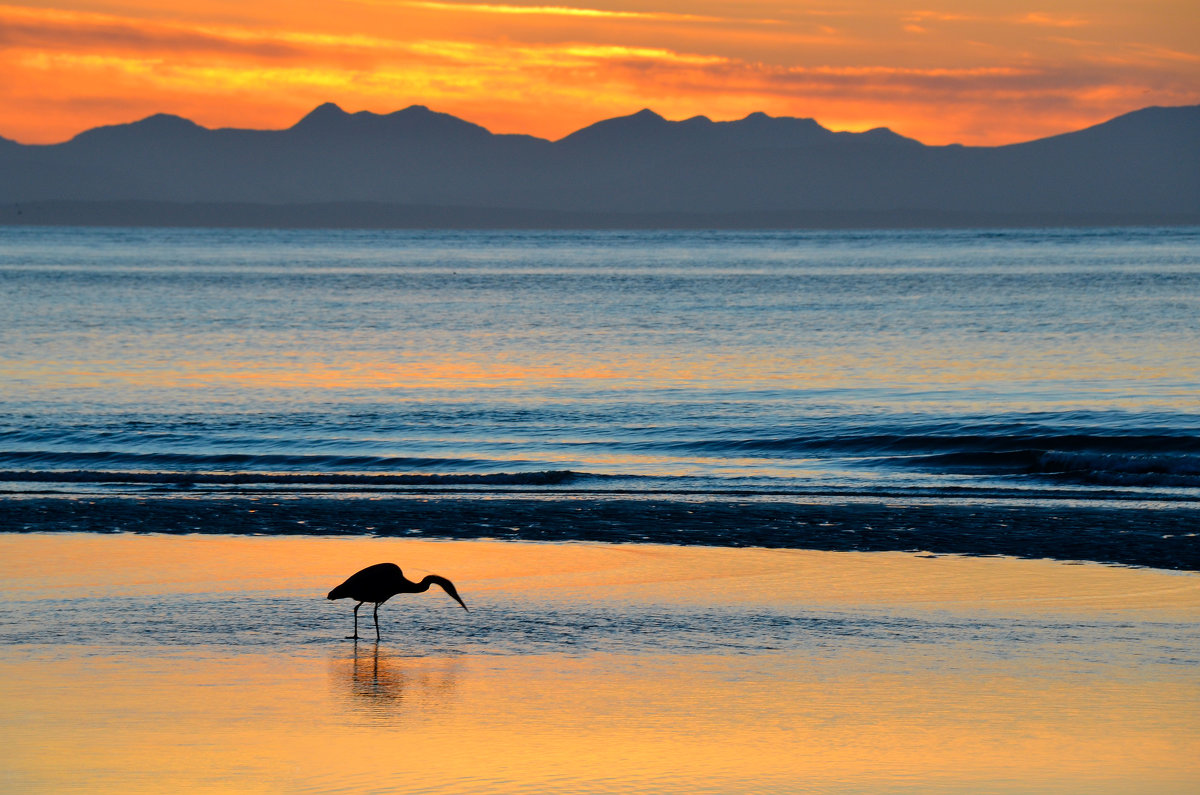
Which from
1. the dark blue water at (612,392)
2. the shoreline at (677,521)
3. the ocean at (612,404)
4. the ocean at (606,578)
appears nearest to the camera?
the ocean at (606,578)

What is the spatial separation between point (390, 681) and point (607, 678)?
131cm

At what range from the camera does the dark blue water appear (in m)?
21.3

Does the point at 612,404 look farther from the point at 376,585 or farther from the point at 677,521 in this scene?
the point at 376,585

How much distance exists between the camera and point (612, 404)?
30.3 m

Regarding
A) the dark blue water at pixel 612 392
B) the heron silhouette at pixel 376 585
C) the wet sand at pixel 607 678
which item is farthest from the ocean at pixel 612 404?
the heron silhouette at pixel 376 585

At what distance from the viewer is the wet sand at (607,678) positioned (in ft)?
23.0

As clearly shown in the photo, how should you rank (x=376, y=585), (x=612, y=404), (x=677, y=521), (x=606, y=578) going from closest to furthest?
(x=376, y=585) → (x=606, y=578) → (x=677, y=521) → (x=612, y=404)

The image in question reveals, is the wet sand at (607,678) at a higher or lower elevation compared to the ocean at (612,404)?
lower

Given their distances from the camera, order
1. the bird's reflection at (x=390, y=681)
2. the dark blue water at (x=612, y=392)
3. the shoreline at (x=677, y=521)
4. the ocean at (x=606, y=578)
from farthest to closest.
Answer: the dark blue water at (x=612, y=392) → the shoreline at (x=677, y=521) → the bird's reflection at (x=390, y=681) → the ocean at (x=606, y=578)

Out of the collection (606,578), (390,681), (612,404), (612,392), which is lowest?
(390,681)

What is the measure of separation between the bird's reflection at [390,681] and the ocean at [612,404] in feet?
17.4

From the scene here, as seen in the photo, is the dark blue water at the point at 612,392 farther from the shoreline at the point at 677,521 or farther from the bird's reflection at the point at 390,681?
the bird's reflection at the point at 390,681

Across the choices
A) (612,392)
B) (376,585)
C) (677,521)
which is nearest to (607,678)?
(376,585)

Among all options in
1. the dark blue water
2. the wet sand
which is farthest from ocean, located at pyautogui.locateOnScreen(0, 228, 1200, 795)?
the dark blue water
